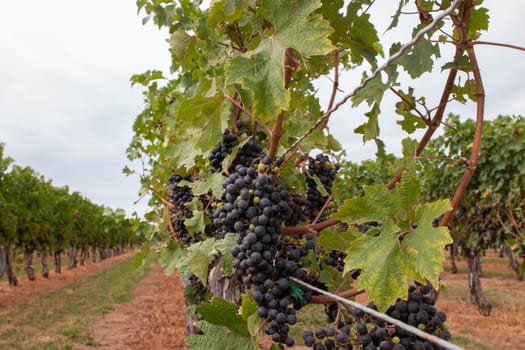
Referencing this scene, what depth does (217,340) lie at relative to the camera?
1.72 meters

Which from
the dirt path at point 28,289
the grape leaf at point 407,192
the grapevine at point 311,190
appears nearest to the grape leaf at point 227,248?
the grapevine at point 311,190

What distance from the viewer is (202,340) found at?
67.1 inches

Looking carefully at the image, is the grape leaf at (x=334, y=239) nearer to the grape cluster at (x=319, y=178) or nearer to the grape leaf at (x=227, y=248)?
the grape leaf at (x=227, y=248)

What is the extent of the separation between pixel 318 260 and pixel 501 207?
11423mm

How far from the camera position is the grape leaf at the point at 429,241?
124cm

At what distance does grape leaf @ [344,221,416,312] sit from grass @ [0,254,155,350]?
5.79 metres

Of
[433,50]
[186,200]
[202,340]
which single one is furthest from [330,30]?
[186,200]

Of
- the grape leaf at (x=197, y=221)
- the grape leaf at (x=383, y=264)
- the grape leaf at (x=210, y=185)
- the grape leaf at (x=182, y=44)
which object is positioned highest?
the grape leaf at (x=182, y=44)

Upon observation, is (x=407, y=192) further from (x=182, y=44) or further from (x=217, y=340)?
(x=182, y=44)

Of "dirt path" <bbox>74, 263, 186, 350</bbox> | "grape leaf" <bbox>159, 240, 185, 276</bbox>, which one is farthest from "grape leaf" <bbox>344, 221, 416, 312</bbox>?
"dirt path" <bbox>74, 263, 186, 350</bbox>

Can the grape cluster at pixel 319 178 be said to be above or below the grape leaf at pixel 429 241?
above

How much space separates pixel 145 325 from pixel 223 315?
12.2 m

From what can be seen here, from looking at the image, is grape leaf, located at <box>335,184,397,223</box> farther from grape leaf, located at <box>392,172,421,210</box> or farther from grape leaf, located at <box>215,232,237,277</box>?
grape leaf, located at <box>215,232,237,277</box>

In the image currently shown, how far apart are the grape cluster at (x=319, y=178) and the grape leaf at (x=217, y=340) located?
824 millimetres
